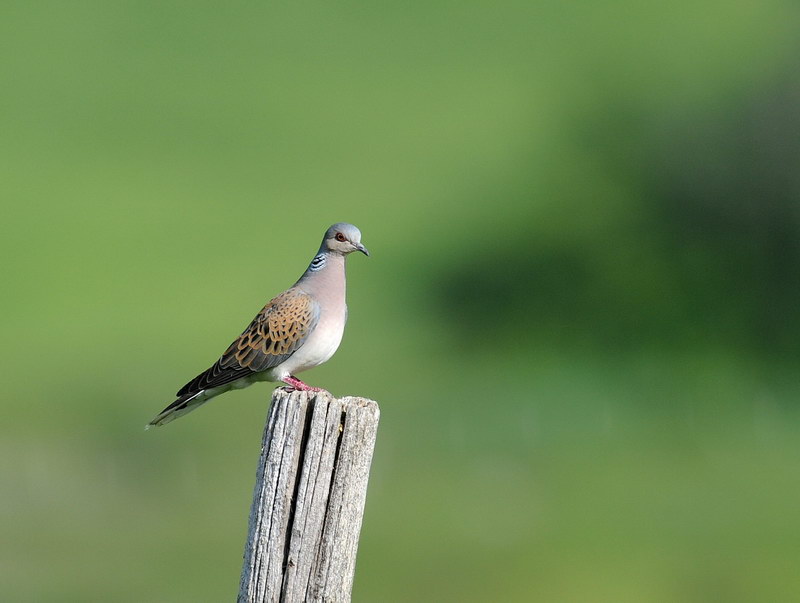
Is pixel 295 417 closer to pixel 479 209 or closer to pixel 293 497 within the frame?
pixel 293 497

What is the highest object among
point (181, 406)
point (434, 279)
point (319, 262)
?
point (434, 279)

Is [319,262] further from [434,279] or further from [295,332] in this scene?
[434,279]

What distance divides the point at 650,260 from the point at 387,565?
14.6 metres

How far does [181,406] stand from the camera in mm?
6785

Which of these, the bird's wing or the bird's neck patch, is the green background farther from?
the bird's neck patch

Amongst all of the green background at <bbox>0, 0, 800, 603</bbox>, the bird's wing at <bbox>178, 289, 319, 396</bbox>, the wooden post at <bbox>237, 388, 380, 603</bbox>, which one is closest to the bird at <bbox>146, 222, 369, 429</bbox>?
the bird's wing at <bbox>178, 289, 319, 396</bbox>

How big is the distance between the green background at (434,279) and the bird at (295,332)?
637 cm

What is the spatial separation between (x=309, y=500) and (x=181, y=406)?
7.88 feet

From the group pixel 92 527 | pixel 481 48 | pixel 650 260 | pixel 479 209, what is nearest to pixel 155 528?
pixel 92 527

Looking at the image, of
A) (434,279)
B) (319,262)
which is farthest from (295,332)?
(434,279)

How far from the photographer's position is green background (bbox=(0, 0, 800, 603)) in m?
15.9

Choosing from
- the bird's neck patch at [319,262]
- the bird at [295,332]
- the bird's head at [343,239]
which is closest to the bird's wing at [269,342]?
the bird at [295,332]

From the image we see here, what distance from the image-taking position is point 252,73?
3697cm

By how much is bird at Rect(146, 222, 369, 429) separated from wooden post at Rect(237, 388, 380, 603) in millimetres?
2298
